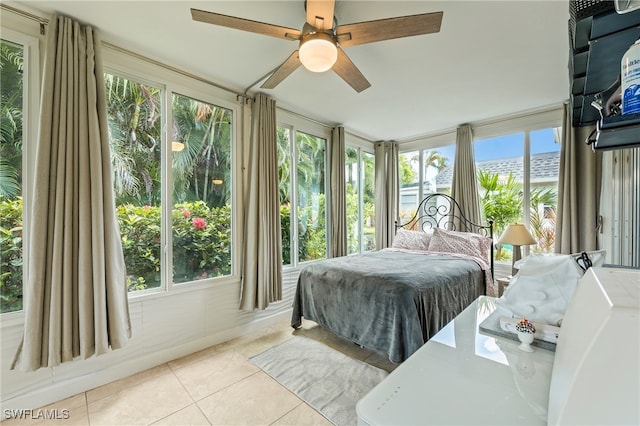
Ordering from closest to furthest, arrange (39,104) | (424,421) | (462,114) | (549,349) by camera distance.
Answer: (424,421) → (549,349) → (39,104) → (462,114)

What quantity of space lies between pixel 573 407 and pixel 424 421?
0.97ft

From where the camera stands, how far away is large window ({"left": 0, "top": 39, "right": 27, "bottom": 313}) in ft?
5.70

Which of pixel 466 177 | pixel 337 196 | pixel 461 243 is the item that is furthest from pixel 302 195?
pixel 466 177

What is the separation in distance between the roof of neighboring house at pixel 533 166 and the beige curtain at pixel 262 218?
2.84 meters

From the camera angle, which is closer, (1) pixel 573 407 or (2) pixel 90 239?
(1) pixel 573 407

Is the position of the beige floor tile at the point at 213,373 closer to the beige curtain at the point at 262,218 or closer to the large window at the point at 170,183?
the beige curtain at the point at 262,218

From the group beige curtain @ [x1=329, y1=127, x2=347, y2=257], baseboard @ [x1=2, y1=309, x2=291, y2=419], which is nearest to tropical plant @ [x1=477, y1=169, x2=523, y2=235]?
beige curtain @ [x1=329, y1=127, x2=347, y2=257]

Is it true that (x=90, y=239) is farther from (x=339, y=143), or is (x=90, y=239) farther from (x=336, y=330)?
(x=339, y=143)

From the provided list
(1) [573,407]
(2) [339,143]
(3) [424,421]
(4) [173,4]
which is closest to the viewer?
(1) [573,407]

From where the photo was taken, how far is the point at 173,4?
66.8 inches

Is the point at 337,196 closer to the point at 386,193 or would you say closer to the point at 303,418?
the point at 386,193

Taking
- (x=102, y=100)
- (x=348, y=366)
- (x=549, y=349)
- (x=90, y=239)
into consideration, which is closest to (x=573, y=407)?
(x=549, y=349)

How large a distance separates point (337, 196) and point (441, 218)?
1.73 metres

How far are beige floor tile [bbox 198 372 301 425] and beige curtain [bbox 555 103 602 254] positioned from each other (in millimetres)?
3238
